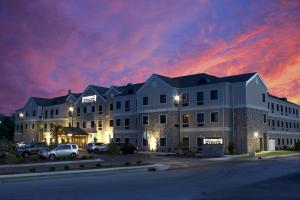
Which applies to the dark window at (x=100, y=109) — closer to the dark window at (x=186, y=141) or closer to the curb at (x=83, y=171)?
the dark window at (x=186, y=141)

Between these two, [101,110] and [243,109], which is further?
[101,110]

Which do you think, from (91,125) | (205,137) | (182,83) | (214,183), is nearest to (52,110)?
(91,125)

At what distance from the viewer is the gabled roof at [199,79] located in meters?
49.5

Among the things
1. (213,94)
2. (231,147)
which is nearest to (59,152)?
(231,147)

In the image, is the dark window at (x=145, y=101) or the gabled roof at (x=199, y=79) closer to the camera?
the gabled roof at (x=199, y=79)

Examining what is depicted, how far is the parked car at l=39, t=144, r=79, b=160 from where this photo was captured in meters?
36.5

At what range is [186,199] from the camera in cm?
1273

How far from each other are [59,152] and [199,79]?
82.4 ft

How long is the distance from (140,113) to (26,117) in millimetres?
42865

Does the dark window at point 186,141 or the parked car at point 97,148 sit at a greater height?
the dark window at point 186,141

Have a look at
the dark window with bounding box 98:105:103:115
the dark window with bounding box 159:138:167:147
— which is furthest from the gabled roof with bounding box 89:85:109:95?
the dark window with bounding box 159:138:167:147

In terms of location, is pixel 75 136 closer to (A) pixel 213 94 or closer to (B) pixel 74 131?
(B) pixel 74 131

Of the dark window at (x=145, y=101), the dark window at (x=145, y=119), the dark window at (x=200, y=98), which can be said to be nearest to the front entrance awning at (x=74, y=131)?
the dark window at (x=145, y=119)

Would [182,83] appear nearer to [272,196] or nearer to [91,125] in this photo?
[91,125]
